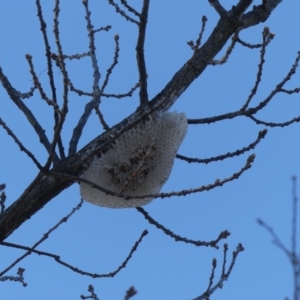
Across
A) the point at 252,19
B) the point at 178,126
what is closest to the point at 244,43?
the point at 252,19

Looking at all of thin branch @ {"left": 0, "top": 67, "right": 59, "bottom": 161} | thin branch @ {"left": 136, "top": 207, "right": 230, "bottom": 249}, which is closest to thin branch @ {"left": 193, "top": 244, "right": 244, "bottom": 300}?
thin branch @ {"left": 136, "top": 207, "right": 230, "bottom": 249}

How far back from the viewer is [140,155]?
2.51 meters

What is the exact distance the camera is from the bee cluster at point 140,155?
252 centimetres

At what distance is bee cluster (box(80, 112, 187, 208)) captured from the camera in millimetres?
2516

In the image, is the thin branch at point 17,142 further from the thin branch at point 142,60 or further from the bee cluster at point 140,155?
the thin branch at point 142,60

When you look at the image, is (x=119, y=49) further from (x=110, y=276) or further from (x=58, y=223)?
(x=110, y=276)

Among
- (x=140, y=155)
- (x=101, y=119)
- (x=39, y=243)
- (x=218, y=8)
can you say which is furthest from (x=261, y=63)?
(x=39, y=243)

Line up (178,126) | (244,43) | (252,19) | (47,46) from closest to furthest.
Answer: (47,46)
(178,126)
(252,19)
(244,43)

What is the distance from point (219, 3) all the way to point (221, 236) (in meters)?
0.98

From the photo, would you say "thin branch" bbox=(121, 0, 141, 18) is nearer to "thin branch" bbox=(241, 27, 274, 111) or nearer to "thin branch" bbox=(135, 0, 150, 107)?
"thin branch" bbox=(135, 0, 150, 107)

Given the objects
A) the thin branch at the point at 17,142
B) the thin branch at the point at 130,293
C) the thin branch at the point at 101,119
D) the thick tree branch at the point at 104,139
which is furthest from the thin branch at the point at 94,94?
the thin branch at the point at 130,293

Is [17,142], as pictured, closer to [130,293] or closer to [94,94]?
[94,94]

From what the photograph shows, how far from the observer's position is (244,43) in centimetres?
289

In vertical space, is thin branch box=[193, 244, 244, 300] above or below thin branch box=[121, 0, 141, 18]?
below
